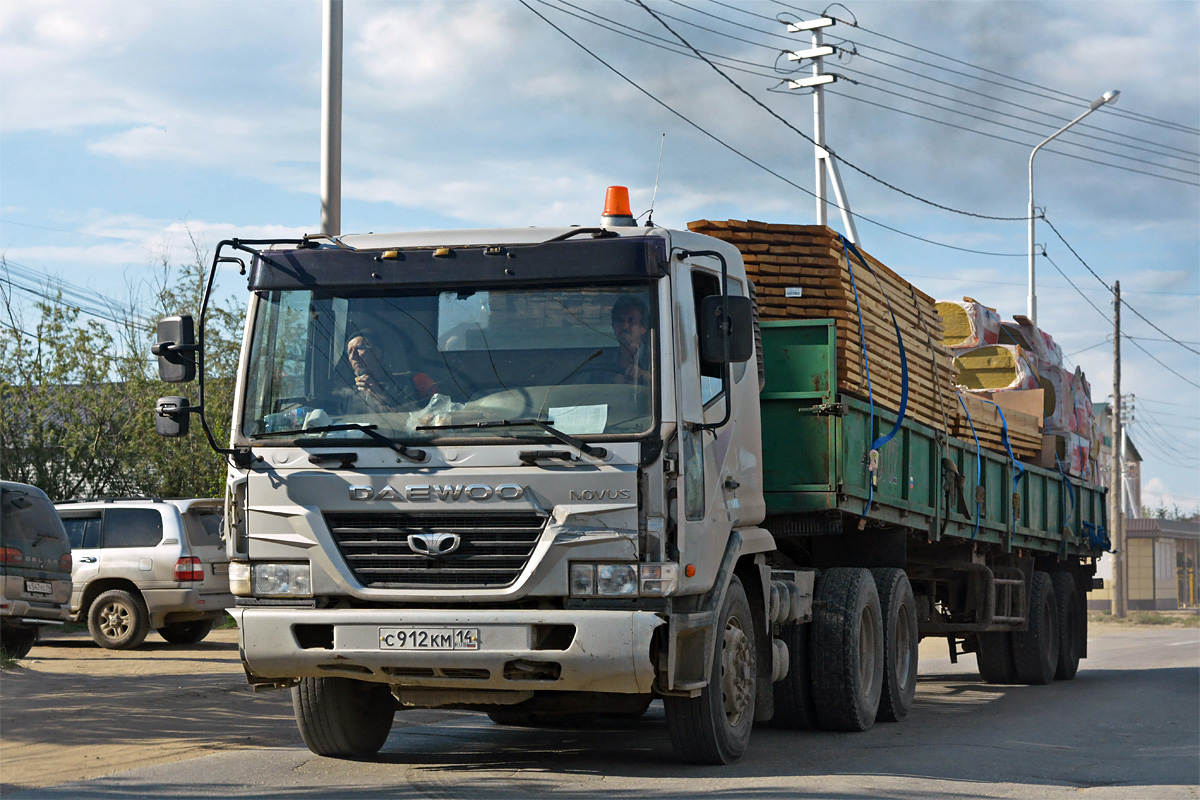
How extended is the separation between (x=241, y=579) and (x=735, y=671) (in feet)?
9.14

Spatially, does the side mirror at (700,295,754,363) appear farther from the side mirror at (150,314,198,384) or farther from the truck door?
the side mirror at (150,314,198,384)

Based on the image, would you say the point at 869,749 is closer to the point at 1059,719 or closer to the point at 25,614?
the point at 1059,719

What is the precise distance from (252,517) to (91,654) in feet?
33.5

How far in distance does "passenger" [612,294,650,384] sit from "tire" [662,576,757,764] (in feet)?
4.86

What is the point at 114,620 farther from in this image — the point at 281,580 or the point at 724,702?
the point at 724,702

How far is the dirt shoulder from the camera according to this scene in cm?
866

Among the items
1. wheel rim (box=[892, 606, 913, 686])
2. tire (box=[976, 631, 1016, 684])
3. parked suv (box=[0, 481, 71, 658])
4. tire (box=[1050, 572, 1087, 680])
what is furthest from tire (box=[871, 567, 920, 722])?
parked suv (box=[0, 481, 71, 658])

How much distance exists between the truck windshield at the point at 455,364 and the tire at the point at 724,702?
153 cm

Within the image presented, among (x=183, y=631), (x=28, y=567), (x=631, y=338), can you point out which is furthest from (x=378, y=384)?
(x=183, y=631)

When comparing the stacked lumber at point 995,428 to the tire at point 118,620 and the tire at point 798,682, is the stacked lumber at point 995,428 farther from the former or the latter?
the tire at point 118,620

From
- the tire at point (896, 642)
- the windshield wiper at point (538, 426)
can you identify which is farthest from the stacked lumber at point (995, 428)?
the windshield wiper at point (538, 426)

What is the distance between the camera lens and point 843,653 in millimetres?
9594

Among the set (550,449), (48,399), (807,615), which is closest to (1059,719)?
(807,615)

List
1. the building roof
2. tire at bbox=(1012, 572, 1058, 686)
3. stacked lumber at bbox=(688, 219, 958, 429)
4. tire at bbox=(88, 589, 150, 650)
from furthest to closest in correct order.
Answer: the building roof, tire at bbox=(88, 589, 150, 650), tire at bbox=(1012, 572, 1058, 686), stacked lumber at bbox=(688, 219, 958, 429)
